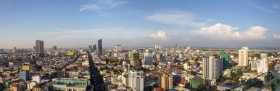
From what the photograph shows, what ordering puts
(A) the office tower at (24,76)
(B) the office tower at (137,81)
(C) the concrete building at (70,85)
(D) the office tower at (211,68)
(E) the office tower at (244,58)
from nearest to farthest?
(B) the office tower at (137,81) < (C) the concrete building at (70,85) < (D) the office tower at (211,68) < (A) the office tower at (24,76) < (E) the office tower at (244,58)

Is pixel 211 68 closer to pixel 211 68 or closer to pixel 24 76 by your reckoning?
pixel 211 68

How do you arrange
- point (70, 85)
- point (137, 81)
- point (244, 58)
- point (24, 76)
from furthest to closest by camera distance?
point (244, 58) → point (24, 76) → point (70, 85) → point (137, 81)

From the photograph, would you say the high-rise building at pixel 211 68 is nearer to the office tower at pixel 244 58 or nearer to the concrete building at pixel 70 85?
the concrete building at pixel 70 85

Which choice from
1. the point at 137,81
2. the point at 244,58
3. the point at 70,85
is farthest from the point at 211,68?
the point at 244,58

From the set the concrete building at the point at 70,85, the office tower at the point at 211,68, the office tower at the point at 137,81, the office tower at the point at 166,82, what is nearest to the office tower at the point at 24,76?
the concrete building at the point at 70,85

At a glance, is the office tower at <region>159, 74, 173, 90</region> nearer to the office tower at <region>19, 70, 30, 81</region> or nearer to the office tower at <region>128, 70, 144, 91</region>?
the office tower at <region>128, 70, 144, 91</region>

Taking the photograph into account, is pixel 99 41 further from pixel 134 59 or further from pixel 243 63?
pixel 243 63

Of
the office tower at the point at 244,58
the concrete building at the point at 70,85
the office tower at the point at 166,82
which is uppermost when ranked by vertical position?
the office tower at the point at 244,58

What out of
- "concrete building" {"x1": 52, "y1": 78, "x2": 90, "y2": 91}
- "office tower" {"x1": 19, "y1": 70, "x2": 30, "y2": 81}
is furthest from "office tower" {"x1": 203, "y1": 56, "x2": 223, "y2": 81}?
"office tower" {"x1": 19, "y1": 70, "x2": 30, "y2": 81}

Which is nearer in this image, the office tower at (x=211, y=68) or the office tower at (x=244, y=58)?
the office tower at (x=211, y=68)

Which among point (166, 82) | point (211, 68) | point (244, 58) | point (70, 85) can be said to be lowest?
point (70, 85)

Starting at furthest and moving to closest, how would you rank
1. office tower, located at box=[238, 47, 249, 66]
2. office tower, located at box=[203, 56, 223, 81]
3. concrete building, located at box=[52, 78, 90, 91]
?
office tower, located at box=[238, 47, 249, 66]
office tower, located at box=[203, 56, 223, 81]
concrete building, located at box=[52, 78, 90, 91]
